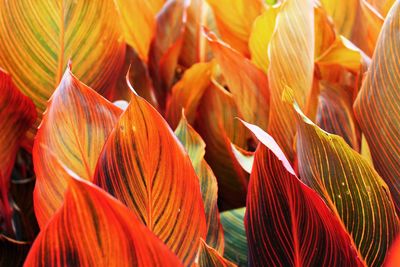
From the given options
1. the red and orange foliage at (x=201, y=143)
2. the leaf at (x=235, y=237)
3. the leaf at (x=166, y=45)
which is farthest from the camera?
the leaf at (x=166, y=45)

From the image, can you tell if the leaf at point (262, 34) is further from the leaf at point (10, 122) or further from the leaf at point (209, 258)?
the leaf at point (209, 258)

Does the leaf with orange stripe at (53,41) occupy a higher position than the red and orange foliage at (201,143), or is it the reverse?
the leaf with orange stripe at (53,41)

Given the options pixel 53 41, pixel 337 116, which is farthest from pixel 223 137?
pixel 53 41

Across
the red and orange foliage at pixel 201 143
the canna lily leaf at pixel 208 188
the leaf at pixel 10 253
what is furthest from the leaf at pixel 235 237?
the leaf at pixel 10 253

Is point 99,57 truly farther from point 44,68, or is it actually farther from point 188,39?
point 188,39

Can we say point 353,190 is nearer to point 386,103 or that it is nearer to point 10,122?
point 386,103

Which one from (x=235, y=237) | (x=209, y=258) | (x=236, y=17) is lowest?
(x=235, y=237)

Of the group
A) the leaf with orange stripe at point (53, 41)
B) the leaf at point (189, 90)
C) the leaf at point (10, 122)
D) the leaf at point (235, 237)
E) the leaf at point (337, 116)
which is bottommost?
the leaf at point (235, 237)
